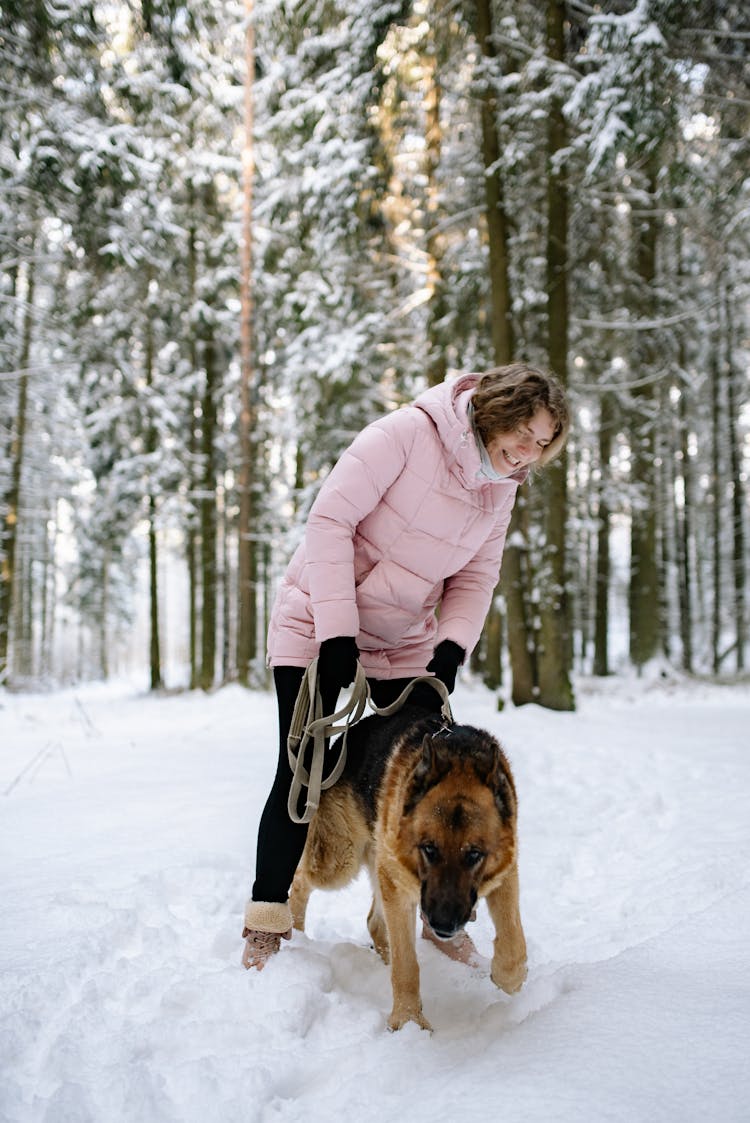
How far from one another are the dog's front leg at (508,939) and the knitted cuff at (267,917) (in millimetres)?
882

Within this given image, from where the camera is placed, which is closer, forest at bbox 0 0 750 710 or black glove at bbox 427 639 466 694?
black glove at bbox 427 639 466 694

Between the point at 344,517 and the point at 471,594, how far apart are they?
2.61 ft

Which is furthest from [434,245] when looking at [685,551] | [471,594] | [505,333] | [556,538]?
[685,551]

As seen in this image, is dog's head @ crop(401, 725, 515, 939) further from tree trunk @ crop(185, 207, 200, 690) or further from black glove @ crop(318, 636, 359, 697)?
tree trunk @ crop(185, 207, 200, 690)

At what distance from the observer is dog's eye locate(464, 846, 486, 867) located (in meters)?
2.43

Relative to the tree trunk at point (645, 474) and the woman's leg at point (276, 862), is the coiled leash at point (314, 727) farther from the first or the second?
A: the tree trunk at point (645, 474)

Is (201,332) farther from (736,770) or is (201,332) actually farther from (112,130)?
(736,770)

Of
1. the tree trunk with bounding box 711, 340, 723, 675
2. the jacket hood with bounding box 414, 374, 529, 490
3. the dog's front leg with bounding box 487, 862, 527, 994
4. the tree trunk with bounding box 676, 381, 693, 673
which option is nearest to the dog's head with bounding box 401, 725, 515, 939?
the dog's front leg with bounding box 487, 862, 527, 994

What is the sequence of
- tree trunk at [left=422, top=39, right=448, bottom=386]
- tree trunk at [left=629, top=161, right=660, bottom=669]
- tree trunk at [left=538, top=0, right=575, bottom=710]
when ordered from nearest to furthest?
tree trunk at [left=538, top=0, right=575, bottom=710] → tree trunk at [left=422, top=39, right=448, bottom=386] → tree trunk at [left=629, top=161, right=660, bottom=669]

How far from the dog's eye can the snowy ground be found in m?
0.54

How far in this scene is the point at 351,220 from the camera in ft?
39.7

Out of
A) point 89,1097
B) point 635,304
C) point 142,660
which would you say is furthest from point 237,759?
point 142,660

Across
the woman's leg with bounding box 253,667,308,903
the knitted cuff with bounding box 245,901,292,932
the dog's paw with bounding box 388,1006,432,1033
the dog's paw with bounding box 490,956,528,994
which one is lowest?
the dog's paw with bounding box 388,1006,432,1033

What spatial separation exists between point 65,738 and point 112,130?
834 cm
